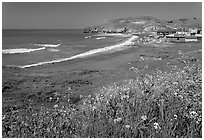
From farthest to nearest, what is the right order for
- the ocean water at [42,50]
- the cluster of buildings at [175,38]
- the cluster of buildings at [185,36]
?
the cluster of buildings at [185,36] → the cluster of buildings at [175,38] → the ocean water at [42,50]

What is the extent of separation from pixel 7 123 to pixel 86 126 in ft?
5.39

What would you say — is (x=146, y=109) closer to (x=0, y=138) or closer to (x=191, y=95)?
(x=191, y=95)

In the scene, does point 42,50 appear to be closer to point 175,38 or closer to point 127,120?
point 127,120

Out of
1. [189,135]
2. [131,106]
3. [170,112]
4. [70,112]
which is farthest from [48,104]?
[189,135]

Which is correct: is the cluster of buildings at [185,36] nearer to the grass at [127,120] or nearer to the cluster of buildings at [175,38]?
the cluster of buildings at [175,38]

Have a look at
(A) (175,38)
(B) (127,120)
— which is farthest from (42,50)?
(A) (175,38)

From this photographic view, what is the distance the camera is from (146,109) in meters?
4.93

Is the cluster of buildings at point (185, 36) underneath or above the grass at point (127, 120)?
underneath

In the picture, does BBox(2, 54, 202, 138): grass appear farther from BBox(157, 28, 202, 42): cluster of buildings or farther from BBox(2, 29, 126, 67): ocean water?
BBox(157, 28, 202, 42): cluster of buildings

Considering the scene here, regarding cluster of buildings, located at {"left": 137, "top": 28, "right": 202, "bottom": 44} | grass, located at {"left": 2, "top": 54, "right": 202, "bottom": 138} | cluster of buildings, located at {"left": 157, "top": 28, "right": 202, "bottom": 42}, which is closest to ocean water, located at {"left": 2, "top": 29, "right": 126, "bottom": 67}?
cluster of buildings, located at {"left": 137, "top": 28, "right": 202, "bottom": 44}

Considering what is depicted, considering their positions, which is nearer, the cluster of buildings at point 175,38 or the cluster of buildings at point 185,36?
the cluster of buildings at point 175,38

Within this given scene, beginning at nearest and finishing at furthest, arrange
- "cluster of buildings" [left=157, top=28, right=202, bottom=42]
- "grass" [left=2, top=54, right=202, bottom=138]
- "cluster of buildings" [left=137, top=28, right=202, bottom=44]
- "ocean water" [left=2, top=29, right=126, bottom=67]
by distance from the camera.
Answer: "grass" [left=2, top=54, right=202, bottom=138]
"ocean water" [left=2, top=29, right=126, bottom=67]
"cluster of buildings" [left=137, top=28, right=202, bottom=44]
"cluster of buildings" [left=157, top=28, right=202, bottom=42]

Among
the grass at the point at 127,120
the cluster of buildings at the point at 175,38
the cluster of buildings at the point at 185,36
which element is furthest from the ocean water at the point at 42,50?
the grass at the point at 127,120

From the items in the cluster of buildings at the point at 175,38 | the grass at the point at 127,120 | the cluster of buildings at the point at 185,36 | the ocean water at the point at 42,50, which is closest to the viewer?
the grass at the point at 127,120
